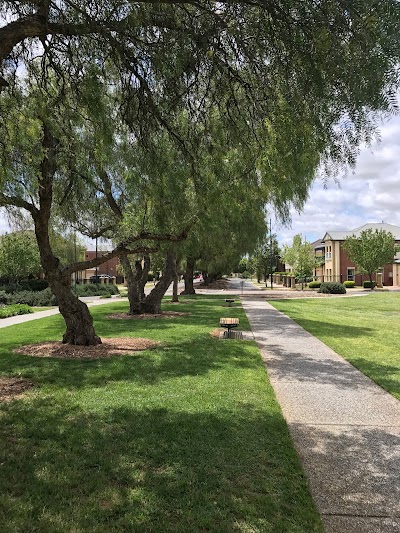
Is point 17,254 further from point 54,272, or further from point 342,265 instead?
point 342,265

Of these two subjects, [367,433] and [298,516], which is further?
[367,433]

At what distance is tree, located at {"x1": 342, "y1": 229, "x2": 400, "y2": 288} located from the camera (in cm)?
5131

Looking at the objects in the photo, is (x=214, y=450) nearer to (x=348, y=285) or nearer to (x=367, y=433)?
(x=367, y=433)

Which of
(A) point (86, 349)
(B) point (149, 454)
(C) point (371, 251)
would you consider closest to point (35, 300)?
(A) point (86, 349)

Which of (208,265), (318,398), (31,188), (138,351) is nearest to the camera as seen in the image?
(318,398)

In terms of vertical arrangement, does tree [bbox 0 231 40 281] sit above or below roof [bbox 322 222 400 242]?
below

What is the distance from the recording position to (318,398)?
22.5 ft

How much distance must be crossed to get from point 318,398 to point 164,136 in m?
4.59

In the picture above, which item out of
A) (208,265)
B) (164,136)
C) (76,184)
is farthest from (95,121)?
(208,265)

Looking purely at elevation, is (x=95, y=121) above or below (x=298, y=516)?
above

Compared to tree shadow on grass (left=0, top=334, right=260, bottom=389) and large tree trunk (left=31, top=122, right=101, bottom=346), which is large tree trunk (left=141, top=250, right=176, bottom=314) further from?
tree shadow on grass (left=0, top=334, right=260, bottom=389)

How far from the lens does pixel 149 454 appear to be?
4.52 m

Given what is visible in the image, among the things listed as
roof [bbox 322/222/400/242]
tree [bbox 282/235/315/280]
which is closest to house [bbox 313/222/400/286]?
roof [bbox 322/222/400/242]

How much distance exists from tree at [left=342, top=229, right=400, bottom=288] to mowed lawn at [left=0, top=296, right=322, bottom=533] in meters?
46.3
